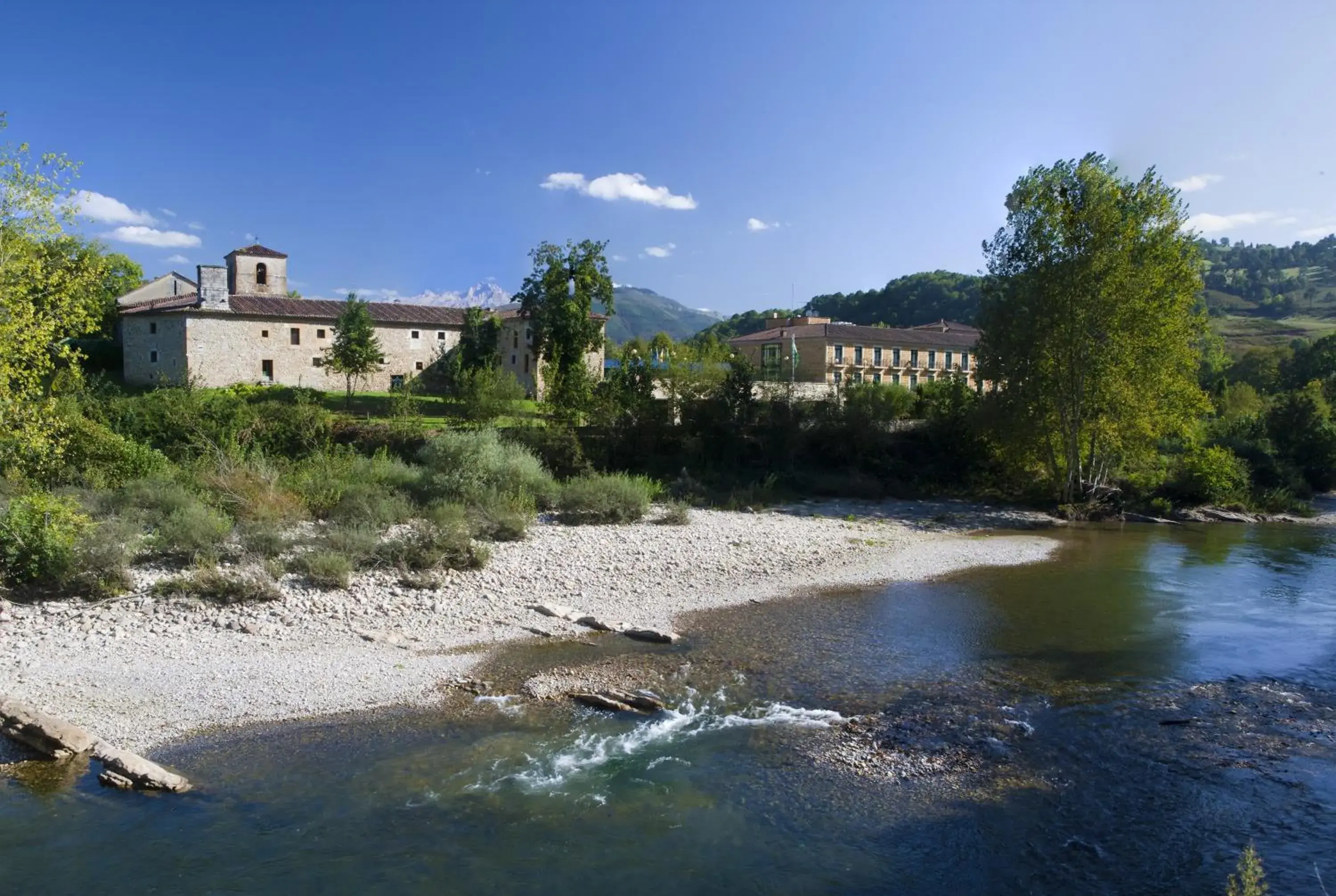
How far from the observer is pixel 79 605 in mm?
14008

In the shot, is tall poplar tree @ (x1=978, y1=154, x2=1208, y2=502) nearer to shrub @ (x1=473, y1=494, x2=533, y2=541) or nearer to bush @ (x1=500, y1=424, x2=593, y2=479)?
bush @ (x1=500, y1=424, x2=593, y2=479)

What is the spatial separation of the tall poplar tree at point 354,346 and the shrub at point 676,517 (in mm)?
27426

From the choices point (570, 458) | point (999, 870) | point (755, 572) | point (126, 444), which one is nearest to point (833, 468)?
point (570, 458)

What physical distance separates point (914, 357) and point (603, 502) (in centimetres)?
5390

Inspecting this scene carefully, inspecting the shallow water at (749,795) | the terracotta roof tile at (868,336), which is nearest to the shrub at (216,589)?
the shallow water at (749,795)

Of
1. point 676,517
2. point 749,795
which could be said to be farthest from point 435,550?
point 749,795

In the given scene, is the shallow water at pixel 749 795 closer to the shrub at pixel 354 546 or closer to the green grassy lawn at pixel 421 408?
the shrub at pixel 354 546

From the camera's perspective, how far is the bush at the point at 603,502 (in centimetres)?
2356

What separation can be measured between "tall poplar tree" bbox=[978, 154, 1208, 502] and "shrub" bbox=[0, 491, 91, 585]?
1116 inches

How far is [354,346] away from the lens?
156 ft

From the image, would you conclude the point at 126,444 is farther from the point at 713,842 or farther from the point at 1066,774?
the point at 1066,774

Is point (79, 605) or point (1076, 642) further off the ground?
point (79, 605)

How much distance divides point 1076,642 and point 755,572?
7222mm

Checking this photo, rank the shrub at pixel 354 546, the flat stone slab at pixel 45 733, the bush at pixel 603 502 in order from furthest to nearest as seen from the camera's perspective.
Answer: the bush at pixel 603 502 < the shrub at pixel 354 546 < the flat stone slab at pixel 45 733
